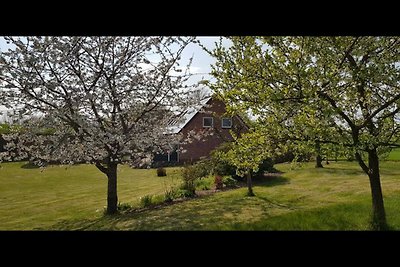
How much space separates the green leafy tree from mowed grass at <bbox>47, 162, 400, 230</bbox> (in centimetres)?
109

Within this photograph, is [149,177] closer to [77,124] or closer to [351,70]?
[77,124]

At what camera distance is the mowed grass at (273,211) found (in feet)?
21.7

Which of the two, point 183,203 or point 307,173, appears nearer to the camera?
point 183,203

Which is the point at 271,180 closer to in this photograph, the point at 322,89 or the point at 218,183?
the point at 218,183

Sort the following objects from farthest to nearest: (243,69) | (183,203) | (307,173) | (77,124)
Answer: (307,173), (183,203), (77,124), (243,69)

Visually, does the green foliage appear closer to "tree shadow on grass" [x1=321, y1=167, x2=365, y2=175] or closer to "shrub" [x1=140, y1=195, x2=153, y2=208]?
"shrub" [x1=140, y1=195, x2=153, y2=208]

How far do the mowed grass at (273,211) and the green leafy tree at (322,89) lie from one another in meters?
1.09

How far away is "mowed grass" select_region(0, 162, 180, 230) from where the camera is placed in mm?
8438

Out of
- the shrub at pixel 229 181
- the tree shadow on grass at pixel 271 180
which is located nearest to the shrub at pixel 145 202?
the shrub at pixel 229 181

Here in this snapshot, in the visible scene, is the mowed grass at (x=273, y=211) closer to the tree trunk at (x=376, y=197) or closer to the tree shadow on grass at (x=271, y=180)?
the tree trunk at (x=376, y=197)
